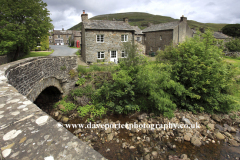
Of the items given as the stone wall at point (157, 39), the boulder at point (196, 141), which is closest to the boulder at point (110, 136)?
the boulder at point (196, 141)

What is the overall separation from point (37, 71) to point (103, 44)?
45.6 feet

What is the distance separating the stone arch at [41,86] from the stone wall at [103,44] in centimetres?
885

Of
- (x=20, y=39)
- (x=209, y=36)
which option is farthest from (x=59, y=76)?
(x=209, y=36)

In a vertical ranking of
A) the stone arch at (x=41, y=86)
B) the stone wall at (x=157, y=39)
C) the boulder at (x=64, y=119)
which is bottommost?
the boulder at (x=64, y=119)

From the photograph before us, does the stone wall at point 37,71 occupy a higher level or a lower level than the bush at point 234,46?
lower

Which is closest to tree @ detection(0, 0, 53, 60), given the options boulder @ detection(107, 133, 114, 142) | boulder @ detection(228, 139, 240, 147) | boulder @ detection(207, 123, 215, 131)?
boulder @ detection(107, 133, 114, 142)

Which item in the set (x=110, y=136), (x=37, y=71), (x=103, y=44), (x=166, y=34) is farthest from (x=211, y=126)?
(x=166, y=34)

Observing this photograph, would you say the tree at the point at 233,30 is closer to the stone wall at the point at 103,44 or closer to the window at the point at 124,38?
the stone wall at the point at 103,44

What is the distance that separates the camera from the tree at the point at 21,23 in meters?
13.7

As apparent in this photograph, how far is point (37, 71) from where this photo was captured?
29.0ft

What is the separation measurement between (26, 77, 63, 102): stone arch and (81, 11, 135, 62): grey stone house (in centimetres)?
924

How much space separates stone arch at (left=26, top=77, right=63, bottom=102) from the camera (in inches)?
310

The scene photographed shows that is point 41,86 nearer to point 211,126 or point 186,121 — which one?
point 186,121

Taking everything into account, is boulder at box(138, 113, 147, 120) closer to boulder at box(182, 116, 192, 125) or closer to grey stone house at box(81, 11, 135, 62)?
boulder at box(182, 116, 192, 125)
